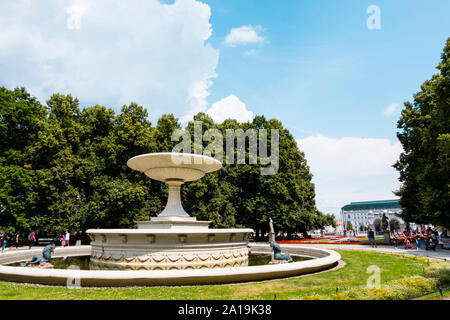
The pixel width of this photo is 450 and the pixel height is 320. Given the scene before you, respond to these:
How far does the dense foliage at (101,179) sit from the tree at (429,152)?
36.1 feet

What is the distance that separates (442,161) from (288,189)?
16.2 metres

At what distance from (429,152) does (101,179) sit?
2815cm

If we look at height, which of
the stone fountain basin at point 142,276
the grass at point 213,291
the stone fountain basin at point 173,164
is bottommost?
the grass at point 213,291

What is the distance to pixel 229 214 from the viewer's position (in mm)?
29516

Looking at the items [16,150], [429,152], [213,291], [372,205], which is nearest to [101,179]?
[16,150]

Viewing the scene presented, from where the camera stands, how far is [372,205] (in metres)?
108

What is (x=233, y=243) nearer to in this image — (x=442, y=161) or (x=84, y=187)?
(x=442, y=161)

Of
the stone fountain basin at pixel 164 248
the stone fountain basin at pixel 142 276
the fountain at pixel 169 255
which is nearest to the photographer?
the stone fountain basin at pixel 142 276

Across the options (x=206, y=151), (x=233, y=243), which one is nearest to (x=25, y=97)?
(x=206, y=151)

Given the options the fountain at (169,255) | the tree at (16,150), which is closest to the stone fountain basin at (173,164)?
the fountain at (169,255)

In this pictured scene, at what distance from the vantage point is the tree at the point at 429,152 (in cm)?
1789

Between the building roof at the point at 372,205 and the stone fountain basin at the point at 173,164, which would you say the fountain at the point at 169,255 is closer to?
the stone fountain basin at the point at 173,164

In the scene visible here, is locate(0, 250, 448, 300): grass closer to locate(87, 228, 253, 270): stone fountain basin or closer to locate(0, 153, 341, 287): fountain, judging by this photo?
locate(0, 153, 341, 287): fountain

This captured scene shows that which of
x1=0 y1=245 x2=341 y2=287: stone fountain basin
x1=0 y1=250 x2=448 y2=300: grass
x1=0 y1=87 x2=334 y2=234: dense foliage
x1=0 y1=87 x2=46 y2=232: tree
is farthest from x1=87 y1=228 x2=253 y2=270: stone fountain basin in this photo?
x1=0 y1=87 x2=46 y2=232: tree
